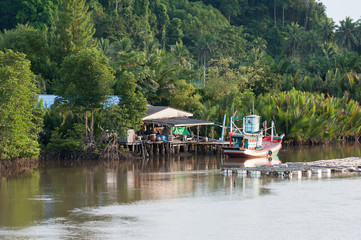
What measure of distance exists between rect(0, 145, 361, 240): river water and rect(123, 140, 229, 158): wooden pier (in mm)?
5411

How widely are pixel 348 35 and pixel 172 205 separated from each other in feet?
→ 228

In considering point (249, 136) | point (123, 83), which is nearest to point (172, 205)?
point (123, 83)

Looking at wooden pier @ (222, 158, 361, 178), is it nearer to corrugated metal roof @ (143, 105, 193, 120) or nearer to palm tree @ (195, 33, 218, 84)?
corrugated metal roof @ (143, 105, 193, 120)

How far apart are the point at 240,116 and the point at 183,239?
87.2 ft

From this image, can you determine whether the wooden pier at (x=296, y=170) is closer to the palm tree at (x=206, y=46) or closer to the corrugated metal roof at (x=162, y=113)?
the corrugated metal roof at (x=162, y=113)

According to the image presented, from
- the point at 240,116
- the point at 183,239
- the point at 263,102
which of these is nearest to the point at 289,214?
the point at 183,239

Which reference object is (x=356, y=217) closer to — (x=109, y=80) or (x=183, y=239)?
(x=183, y=239)

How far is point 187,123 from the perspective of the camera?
39875mm

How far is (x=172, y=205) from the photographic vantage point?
2308 centimetres

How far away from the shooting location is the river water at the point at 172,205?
1917 cm

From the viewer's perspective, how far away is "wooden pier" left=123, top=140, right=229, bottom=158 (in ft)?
128

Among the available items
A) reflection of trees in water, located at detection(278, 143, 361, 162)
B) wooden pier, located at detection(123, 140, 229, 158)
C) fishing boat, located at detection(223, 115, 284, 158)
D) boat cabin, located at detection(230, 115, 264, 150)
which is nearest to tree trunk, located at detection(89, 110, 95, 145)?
wooden pier, located at detection(123, 140, 229, 158)

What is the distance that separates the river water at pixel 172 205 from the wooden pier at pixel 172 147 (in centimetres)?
541

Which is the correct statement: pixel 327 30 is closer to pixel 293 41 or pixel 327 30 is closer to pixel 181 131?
pixel 293 41
